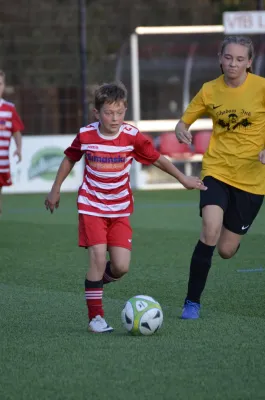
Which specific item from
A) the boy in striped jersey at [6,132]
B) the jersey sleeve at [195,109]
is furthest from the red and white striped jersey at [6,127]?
the jersey sleeve at [195,109]

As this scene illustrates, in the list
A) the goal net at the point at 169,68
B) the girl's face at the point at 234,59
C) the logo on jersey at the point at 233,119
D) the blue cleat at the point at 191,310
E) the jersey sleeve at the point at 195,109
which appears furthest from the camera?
the goal net at the point at 169,68

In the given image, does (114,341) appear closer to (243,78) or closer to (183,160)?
(243,78)

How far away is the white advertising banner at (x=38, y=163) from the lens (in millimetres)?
21875

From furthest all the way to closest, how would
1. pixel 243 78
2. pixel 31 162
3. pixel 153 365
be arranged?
pixel 31 162
pixel 243 78
pixel 153 365

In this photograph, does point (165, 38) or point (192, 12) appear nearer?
point (165, 38)

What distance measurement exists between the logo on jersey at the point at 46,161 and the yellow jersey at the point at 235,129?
14.0 meters

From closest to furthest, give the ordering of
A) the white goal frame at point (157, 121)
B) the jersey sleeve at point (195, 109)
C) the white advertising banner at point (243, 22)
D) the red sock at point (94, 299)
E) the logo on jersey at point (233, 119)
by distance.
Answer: the red sock at point (94, 299), the logo on jersey at point (233, 119), the jersey sleeve at point (195, 109), the white advertising banner at point (243, 22), the white goal frame at point (157, 121)

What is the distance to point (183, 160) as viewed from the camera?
75.7 ft

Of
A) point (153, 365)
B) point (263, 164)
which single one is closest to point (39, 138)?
point (263, 164)

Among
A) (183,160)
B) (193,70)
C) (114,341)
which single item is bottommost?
(183,160)

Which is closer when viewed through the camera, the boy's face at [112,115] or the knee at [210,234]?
the boy's face at [112,115]

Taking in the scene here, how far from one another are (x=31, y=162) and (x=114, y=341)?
15.2 m

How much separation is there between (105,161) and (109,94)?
412mm

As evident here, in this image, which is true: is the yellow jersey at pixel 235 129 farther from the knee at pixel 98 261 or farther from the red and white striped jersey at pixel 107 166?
the knee at pixel 98 261
